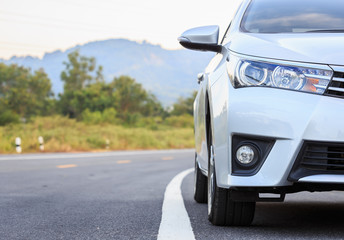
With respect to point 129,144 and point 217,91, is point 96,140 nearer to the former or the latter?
point 129,144

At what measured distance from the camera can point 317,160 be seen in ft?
10.7

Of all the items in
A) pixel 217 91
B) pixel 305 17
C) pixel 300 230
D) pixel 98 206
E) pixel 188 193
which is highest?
pixel 305 17

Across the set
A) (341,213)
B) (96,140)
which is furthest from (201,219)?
→ (96,140)

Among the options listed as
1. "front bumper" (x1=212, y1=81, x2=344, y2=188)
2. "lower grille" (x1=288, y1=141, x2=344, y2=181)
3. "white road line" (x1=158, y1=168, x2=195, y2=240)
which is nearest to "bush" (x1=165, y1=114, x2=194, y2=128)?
"white road line" (x1=158, y1=168, x2=195, y2=240)

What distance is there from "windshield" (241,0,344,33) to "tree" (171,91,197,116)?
8723 centimetres

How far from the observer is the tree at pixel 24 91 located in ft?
211

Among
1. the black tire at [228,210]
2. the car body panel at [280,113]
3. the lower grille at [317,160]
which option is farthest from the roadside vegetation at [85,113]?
the lower grille at [317,160]

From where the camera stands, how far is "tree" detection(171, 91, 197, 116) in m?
94.5

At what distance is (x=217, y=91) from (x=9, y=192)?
155 inches

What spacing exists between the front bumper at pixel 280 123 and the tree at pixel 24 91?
58.9 m

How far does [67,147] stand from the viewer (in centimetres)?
2623

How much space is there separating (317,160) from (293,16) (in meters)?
1.42

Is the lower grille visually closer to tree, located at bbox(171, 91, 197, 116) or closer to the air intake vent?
the air intake vent

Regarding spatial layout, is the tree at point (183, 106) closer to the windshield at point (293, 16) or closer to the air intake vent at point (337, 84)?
the windshield at point (293, 16)
